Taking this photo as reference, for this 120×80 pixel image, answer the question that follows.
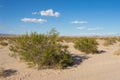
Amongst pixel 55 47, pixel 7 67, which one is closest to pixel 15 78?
pixel 7 67

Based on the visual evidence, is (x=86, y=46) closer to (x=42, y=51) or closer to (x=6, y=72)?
(x=42, y=51)

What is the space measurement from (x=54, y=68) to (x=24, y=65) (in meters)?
2.11

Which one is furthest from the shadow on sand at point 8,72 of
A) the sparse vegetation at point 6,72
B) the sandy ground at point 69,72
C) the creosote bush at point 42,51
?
the creosote bush at point 42,51

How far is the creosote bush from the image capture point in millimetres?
14125

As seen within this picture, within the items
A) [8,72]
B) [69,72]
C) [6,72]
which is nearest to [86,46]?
[69,72]

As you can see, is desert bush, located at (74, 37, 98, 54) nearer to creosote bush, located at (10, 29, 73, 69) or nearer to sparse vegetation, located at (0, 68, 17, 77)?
creosote bush, located at (10, 29, 73, 69)

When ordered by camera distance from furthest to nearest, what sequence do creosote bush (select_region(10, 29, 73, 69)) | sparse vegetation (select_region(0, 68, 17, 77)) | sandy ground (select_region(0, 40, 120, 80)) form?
1. creosote bush (select_region(10, 29, 73, 69))
2. sandy ground (select_region(0, 40, 120, 80))
3. sparse vegetation (select_region(0, 68, 17, 77))

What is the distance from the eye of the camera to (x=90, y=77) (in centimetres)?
1207

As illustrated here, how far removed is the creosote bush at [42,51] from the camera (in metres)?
14.1

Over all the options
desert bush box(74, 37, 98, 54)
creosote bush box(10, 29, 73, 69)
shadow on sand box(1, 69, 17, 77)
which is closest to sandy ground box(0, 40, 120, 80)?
shadow on sand box(1, 69, 17, 77)

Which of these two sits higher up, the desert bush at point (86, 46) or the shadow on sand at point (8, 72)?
the desert bush at point (86, 46)

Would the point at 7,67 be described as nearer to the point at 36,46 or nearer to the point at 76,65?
the point at 36,46

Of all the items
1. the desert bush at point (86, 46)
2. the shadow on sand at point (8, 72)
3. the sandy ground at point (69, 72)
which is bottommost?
the sandy ground at point (69, 72)

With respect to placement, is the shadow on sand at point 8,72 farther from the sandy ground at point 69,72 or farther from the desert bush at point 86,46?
the desert bush at point 86,46
